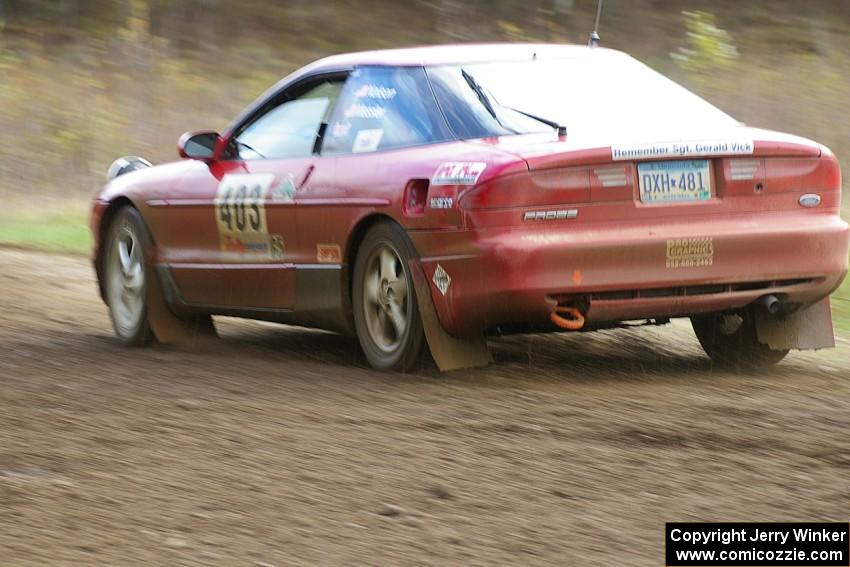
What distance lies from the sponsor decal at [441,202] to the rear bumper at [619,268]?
111 mm

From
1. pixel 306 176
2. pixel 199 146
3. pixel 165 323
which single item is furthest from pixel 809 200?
pixel 165 323

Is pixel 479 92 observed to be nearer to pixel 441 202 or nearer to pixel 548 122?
pixel 548 122

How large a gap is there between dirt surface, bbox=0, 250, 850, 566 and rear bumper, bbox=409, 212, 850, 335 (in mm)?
354

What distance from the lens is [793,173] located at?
7.04 m

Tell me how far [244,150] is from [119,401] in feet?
7.07

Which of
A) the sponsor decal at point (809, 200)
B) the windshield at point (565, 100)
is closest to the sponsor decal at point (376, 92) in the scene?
the windshield at point (565, 100)

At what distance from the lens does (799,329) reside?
7.51 m

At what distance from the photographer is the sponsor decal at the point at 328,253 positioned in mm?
7511

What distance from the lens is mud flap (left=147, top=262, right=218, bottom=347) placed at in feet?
29.2

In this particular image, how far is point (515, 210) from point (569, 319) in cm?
55

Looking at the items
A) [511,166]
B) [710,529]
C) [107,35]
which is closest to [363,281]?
[511,166]

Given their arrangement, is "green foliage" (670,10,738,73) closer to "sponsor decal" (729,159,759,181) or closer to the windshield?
the windshield

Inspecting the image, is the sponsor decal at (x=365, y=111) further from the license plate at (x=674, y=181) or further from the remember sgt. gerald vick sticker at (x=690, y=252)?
the remember sgt. gerald vick sticker at (x=690, y=252)

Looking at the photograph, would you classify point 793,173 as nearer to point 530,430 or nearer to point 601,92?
point 601,92
